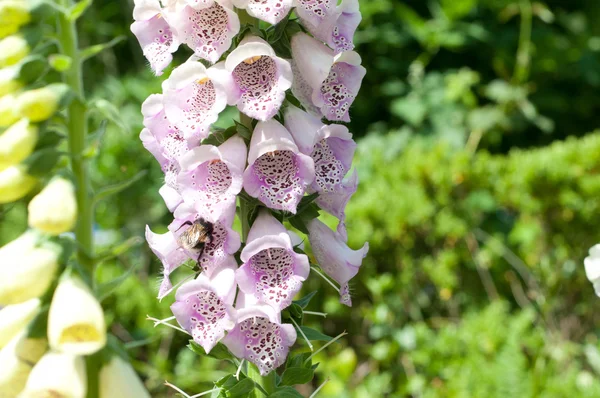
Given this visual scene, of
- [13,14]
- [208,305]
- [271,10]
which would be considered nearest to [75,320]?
[13,14]

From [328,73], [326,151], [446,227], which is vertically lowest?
[446,227]

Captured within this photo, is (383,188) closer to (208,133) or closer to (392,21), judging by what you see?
(392,21)

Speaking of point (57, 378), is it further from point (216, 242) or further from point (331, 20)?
point (331, 20)

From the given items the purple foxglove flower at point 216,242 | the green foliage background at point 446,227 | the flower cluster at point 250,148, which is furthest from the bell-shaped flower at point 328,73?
the green foliage background at point 446,227

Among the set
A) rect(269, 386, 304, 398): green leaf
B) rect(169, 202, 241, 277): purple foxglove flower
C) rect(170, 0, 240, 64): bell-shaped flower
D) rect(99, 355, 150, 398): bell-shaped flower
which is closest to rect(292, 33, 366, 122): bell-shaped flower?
rect(170, 0, 240, 64): bell-shaped flower

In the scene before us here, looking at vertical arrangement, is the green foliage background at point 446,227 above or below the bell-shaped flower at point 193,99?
below

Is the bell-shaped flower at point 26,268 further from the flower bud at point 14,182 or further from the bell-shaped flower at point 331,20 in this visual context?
the bell-shaped flower at point 331,20
